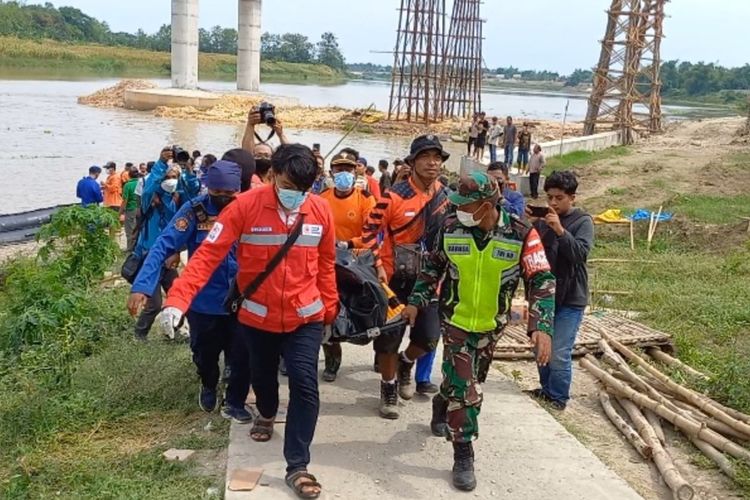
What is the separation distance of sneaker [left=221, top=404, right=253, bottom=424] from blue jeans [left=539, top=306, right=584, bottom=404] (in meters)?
2.06

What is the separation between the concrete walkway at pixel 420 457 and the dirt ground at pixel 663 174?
12.2 meters

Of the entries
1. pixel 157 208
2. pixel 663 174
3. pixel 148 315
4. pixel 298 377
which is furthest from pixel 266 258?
pixel 663 174

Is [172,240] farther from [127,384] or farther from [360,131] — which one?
[360,131]

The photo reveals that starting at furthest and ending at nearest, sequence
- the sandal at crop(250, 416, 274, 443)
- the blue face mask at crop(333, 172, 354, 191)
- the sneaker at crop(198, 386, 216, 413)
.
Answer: the blue face mask at crop(333, 172, 354, 191) → the sneaker at crop(198, 386, 216, 413) → the sandal at crop(250, 416, 274, 443)

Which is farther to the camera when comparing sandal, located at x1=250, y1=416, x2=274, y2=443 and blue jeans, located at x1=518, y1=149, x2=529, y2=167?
blue jeans, located at x1=518, y1=149, x2=529, y2=167

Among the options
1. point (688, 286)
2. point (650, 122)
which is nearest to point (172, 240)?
point (688, 286)

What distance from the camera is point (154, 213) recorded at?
21.0 ft

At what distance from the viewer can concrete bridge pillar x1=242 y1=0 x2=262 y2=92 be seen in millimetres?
59062

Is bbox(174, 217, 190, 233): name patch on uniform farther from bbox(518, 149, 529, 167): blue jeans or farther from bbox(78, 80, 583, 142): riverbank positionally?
bbox(78, 80, 583, 142): riverbank

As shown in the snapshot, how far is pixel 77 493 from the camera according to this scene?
12.9ft

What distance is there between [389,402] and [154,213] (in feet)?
8.75

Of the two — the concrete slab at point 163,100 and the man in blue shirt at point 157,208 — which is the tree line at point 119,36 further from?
the man in blue shirt at point 157,208

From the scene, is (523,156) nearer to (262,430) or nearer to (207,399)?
(207,399)

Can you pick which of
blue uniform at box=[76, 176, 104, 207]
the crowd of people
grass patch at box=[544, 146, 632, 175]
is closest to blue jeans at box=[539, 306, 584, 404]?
the crowd of people
